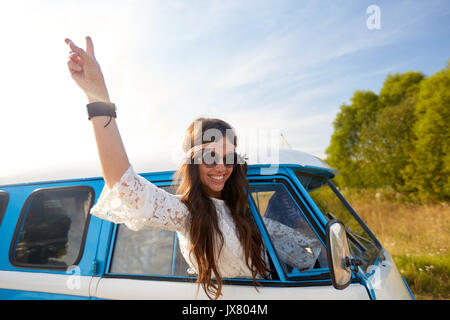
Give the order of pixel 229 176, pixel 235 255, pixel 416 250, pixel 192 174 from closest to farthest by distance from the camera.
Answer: pixel 235 255 → pixel 192 174 → pixel 229 176 → pixel 416 250

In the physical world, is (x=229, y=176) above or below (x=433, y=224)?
above

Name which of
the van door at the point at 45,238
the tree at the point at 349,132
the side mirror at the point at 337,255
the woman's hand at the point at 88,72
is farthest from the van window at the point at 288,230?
the tree at the point at 349,132

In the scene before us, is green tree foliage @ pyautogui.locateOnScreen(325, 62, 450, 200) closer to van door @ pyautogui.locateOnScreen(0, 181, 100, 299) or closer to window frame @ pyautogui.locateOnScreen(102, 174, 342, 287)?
window frame @ pyautogui.locateOnScreen(102, 174, 342, 287)

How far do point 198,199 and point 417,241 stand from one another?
6.70m

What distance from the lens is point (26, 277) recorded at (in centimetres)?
216

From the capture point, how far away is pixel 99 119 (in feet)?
3.91

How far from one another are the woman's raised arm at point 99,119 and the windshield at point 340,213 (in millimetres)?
1265

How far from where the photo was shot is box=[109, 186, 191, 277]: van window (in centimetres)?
189

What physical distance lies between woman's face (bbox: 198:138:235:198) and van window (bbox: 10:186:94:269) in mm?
1100

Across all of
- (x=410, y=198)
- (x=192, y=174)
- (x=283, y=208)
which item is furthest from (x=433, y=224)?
(x=192, y=174)

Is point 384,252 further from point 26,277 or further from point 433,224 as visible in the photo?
point 433,224

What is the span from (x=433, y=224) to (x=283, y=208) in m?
7.32

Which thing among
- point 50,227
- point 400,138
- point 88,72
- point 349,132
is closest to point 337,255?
point 88,72
